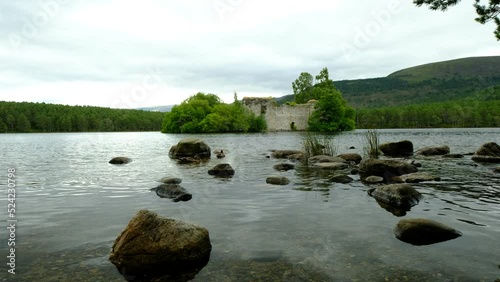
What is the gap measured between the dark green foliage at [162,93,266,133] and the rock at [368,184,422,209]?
76.6 meters

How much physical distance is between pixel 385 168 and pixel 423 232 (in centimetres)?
975

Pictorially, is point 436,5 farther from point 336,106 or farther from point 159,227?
point 336,106

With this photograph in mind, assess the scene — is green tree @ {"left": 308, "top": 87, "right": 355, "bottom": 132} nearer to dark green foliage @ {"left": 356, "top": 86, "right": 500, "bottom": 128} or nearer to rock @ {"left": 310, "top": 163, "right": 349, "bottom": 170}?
rock @ {"left": 310, "top": 163, "right": 349, "bottom": 170}

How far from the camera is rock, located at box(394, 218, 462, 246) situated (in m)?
7.25

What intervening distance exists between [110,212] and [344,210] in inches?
260

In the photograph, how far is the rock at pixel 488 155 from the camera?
2181 centimetres

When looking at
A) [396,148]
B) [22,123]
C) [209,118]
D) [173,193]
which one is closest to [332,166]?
[396,148]

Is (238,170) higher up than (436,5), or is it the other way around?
(436,5)

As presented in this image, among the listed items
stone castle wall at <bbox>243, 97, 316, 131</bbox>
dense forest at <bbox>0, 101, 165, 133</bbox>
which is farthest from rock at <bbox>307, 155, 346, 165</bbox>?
dense forest at <bbox>0, 101, 165, 133</bbox>

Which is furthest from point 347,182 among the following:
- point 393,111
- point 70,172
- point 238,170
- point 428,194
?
point 393,111

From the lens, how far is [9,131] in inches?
5413

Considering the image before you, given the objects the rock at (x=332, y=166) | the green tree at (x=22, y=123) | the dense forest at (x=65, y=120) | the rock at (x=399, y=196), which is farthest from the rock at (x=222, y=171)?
the green tree at (x=22, y=123)

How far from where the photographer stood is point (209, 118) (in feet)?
285

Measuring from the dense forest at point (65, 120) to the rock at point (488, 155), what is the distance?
152296 millimetres
